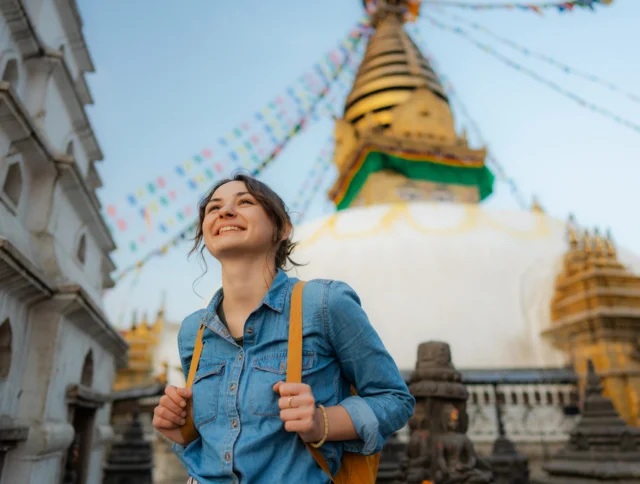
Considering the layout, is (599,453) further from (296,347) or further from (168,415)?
(168,415)

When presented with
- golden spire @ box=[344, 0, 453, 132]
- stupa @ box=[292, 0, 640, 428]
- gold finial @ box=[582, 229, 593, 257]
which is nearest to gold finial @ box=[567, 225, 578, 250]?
gold finial @ box=[582, 229, 593, 257]

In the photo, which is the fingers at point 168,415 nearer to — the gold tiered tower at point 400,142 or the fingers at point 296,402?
the fingers at point 296,402

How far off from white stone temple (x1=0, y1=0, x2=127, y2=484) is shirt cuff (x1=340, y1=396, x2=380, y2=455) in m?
3.27

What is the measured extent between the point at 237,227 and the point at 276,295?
277 mm

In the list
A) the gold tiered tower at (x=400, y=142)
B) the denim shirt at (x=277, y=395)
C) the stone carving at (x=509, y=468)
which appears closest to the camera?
the denim shirt at (x=277, y=395)

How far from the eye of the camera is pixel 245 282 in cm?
160

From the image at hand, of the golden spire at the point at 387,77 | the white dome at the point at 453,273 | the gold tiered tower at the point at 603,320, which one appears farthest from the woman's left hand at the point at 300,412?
the golden spire at the point at 387,77

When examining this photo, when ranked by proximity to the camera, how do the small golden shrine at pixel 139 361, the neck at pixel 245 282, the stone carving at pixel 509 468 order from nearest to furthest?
the neck at pixel 245 282 < the stone carving at pixel 509 468 < the small golden shrine at pixel 139 361

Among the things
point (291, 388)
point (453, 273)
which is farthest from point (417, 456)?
point (453, 273)

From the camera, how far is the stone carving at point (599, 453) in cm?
434

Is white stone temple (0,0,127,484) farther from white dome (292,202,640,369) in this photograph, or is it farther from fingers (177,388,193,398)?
white dome (292,202,640,369)

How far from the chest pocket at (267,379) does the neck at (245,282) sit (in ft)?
0.69

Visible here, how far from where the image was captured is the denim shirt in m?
1.32

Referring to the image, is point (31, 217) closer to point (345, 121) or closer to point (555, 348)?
point (555, 348)
